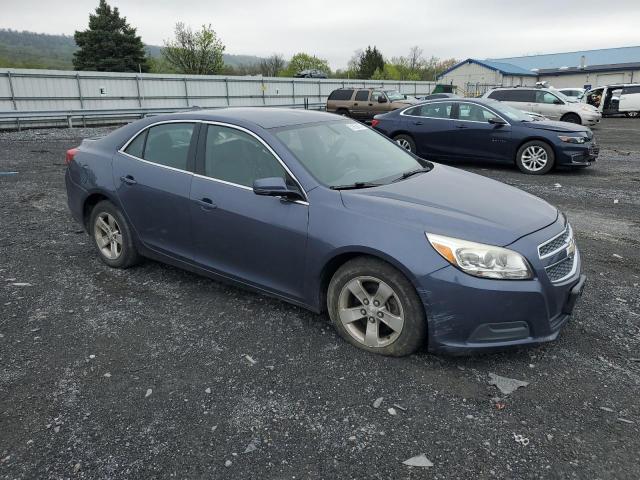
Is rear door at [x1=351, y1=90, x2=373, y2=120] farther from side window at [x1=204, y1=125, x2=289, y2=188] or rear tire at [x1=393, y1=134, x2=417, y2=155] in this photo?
side window at [x1=204, y1=125, x2=289, y2=188]

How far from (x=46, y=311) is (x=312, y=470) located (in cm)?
281

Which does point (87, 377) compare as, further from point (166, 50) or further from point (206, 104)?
point (166, 50)

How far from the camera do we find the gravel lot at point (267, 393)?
8.02 ft

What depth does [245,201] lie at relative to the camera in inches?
146

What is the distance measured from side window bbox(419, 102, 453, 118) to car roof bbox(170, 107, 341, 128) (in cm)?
741

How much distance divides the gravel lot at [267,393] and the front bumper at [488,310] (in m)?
0.26

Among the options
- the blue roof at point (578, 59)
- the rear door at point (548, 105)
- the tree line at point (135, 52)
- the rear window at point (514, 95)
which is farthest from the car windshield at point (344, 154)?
the blue roof at point (578, 59)

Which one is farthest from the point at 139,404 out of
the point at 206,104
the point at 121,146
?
the point at 206,104

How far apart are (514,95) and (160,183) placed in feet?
58.9

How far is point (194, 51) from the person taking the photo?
52.9 m

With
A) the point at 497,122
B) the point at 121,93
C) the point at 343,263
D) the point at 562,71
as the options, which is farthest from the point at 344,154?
the point at 562,71

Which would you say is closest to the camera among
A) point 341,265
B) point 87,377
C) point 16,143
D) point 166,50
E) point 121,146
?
point 87,377

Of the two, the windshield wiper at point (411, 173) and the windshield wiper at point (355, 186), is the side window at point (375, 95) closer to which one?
the windshield wiper at point (411, 173)

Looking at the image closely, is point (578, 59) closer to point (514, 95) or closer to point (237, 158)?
point (514, 95)
